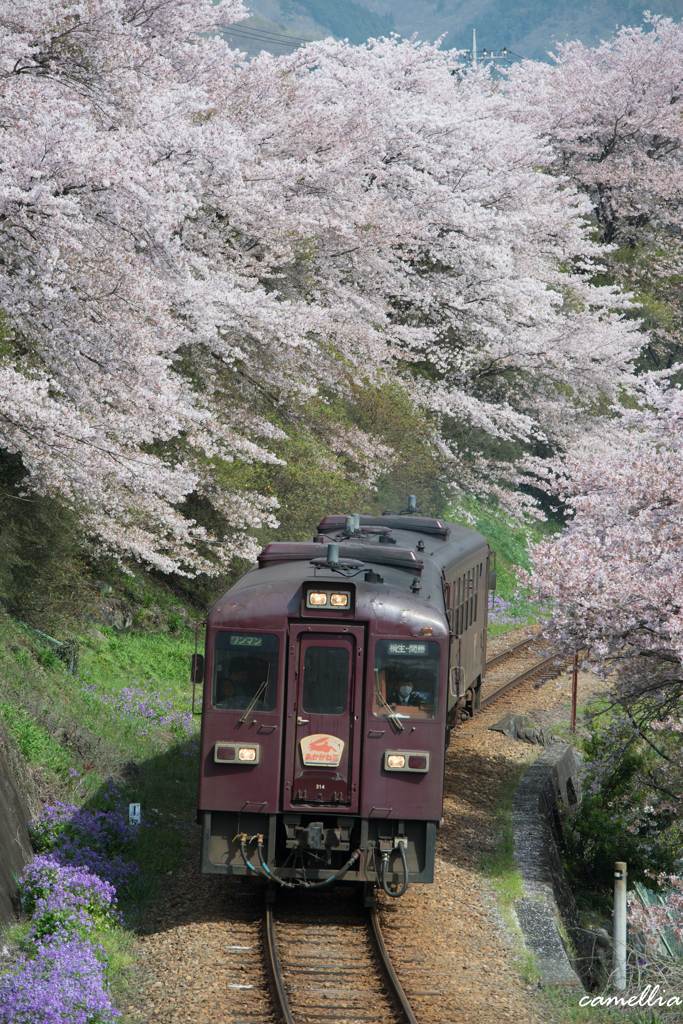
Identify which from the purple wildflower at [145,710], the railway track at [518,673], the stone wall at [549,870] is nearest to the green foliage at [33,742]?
the purple wildflower at [145,710]

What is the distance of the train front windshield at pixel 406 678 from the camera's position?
8.30 metres

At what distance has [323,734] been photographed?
8.23 meters

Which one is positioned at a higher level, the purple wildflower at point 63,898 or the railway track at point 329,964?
the purple wildflower at point 63,898

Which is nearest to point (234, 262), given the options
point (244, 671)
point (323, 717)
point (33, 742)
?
point (33, 742)

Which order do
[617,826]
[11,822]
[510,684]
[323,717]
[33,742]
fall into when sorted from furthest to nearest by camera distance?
[510,684], [617,826], [33,742], [11,822], [323,717]

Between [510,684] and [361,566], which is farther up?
[361,566]

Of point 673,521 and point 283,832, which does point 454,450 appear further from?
point 283,832

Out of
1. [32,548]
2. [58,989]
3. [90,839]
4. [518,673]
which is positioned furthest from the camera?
[518,673]

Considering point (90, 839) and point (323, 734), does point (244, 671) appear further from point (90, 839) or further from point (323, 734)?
point (90, 839)

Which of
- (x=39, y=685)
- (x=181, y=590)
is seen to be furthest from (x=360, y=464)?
(x=39, y=685)

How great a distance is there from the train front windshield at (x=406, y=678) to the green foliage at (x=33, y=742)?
165 inches

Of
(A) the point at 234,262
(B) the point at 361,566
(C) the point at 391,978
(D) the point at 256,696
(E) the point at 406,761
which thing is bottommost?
(C) the point at 391,978

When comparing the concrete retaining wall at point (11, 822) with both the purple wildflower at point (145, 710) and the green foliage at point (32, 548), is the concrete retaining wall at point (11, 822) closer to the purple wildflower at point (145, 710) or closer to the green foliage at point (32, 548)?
the purple wildflower at point (145, 710)

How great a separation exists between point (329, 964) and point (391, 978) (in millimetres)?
625
